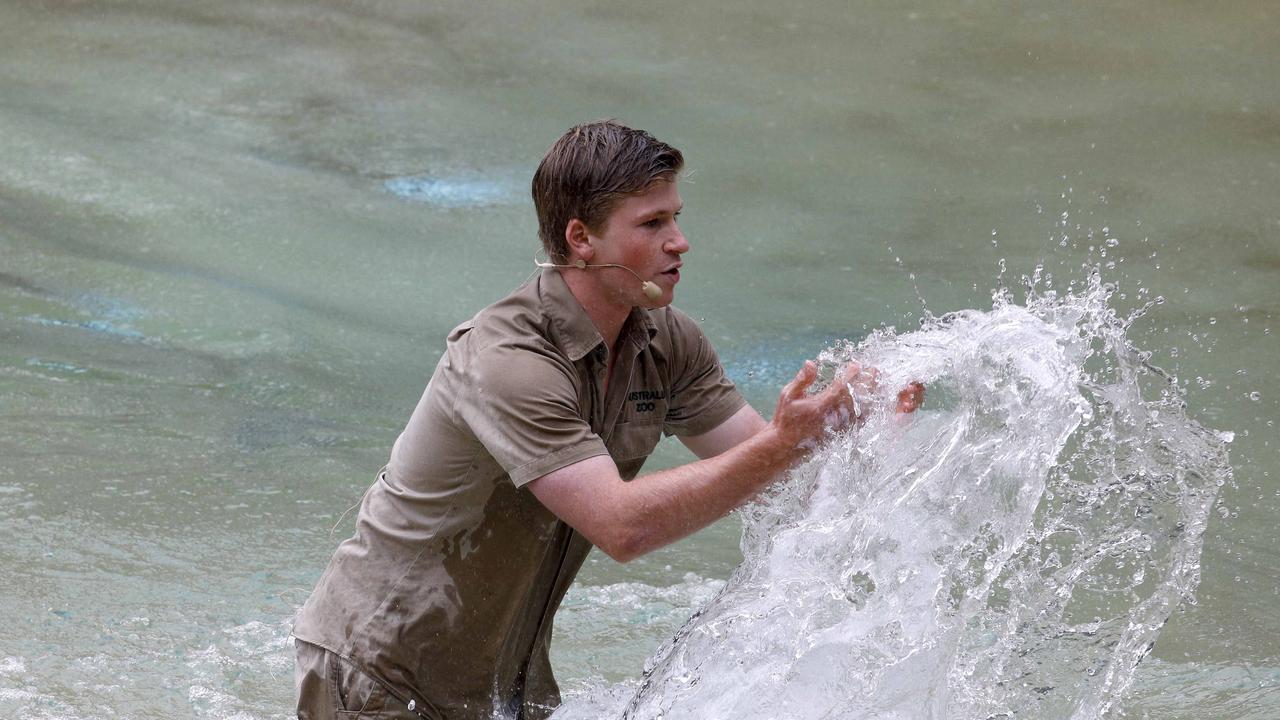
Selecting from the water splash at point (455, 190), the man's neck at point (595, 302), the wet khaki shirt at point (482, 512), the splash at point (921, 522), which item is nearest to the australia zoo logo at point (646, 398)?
the wet khaki shirt at point (482, 512)

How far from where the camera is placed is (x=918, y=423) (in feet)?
8.45

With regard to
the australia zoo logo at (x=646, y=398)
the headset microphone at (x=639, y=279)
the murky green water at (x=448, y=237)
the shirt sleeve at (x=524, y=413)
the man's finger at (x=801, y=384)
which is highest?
the headset microphone at (x=639, y=279)

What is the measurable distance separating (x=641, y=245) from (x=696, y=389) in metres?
0.39

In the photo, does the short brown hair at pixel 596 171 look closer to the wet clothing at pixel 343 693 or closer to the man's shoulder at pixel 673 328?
the man's shoulder at pixel 673 328

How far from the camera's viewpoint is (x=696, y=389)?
111 inches

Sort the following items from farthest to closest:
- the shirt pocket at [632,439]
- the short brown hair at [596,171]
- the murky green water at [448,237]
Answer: the murky green water at [448,237] → the shirt pocket at [632,439] → the short brown hair at [596,171]

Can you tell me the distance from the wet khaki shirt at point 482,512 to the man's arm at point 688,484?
0.06 m

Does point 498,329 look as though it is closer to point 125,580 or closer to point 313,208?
point 125,580

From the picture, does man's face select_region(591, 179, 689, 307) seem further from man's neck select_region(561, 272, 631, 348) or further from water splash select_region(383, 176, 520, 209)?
water splash select_region(383, 176, 520, 209)

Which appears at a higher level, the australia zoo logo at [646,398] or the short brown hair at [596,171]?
the short brown hair at [596,171]

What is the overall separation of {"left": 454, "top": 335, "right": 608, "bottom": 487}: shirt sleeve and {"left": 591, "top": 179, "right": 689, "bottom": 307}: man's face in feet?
0.69

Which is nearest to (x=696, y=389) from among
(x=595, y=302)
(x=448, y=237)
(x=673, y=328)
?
(x=673, y=328)

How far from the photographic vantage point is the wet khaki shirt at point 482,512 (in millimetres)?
2404

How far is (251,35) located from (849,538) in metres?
7.56
